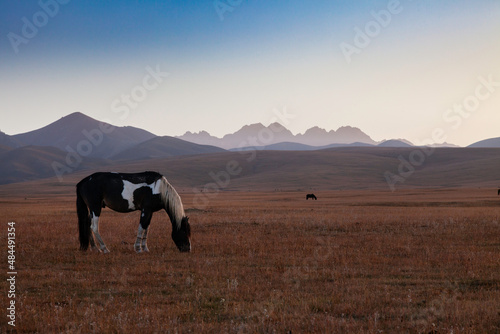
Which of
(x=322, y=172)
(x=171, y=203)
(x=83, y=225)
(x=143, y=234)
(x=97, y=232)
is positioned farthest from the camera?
(x=322, y=172)

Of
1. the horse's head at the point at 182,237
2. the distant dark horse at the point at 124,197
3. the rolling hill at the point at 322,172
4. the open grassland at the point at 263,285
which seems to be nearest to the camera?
the open grassland at the point at 263,285

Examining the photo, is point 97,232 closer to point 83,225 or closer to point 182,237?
point 83,225

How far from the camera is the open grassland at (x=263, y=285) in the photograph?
7.43 metres

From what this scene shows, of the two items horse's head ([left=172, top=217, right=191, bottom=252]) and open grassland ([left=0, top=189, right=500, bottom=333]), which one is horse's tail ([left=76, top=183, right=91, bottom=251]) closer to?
open grassland ([left=0, top=189, right=500, bottom=333])

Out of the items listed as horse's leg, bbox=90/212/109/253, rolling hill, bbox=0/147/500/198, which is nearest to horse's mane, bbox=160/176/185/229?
horse's leg, bbox=90/212/109/253

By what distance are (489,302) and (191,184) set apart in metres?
140

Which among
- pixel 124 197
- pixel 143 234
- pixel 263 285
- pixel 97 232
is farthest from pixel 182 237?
pixel 263 285

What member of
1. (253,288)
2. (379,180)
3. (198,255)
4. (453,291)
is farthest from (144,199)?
(379,180)

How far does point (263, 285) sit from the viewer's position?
10133 mm

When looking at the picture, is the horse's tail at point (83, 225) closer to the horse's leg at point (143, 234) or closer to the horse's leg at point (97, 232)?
the horse's leg at point (97, 232)

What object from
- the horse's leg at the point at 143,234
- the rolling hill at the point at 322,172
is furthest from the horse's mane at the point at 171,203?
the rolling hill at the point at 322,172

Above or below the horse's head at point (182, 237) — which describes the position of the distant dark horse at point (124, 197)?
above

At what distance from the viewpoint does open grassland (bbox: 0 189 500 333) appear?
7.43 m

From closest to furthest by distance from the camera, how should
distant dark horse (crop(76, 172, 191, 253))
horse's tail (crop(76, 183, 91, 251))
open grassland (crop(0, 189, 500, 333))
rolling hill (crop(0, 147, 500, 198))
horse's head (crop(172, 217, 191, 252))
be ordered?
open grassland (crop(0, 189, 500, 333)) < horse's head (crop(172, 217, 191, 252)) < horse's tail (crop(76, 183, 91, 251)) < distant dark horse (crop(76, 172, 191, 253)) < rolling hill (crop(0, 147, 500, 198))
